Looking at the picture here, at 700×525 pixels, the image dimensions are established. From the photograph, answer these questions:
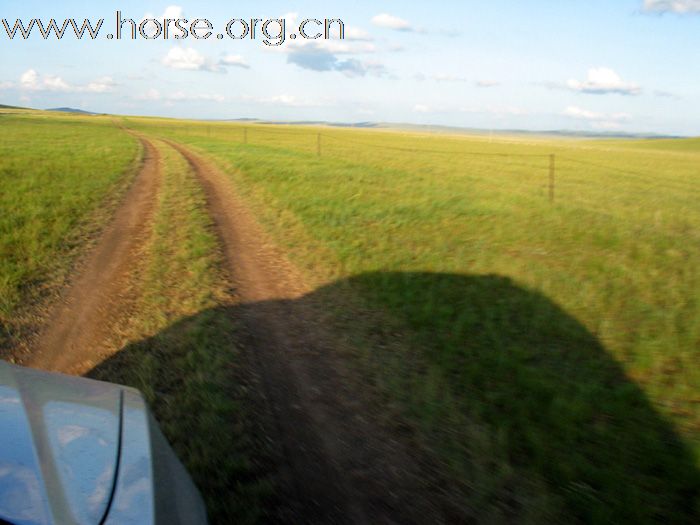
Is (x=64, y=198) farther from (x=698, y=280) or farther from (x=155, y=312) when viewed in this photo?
(x=698, y=280)

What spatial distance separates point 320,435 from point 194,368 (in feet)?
4.80

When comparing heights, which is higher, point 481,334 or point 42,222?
point 42,222

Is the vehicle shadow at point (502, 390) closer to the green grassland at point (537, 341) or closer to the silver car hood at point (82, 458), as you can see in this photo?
the green grassland at point (537, 341)

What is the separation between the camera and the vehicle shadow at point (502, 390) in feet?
9.99

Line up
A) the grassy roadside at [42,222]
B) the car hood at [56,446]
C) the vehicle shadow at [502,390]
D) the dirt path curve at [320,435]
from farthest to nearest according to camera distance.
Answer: the grassy roadside at [42,222], the vehicle shadow at [502,390], the dirt path curve at [320,435], the car hood at [56,446]

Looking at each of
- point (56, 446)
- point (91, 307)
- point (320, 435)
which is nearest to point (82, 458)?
point (56, 446)

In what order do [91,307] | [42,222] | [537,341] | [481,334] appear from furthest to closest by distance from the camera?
1. [42,222]
2. [91,307]
3. [481,334]
4. [537,341]

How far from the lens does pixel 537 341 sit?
16.7 ft

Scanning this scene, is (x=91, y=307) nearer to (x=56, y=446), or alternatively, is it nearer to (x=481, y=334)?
(x=481, y=334)

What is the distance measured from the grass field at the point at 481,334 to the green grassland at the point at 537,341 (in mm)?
17

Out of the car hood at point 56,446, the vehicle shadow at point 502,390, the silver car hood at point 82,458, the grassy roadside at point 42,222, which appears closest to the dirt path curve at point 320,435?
the vehicle shadow at point 502,390

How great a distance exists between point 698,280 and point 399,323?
4182mm

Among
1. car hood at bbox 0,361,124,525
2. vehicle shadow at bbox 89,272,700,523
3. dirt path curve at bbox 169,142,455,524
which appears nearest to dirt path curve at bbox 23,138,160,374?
vehicle shadow at bbox 89,272,700,523

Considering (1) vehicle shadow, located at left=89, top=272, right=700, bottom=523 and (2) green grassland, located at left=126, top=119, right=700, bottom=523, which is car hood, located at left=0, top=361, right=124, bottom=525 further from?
(2) green grassland, located at left=126, top=119, right=700, bottom=523
